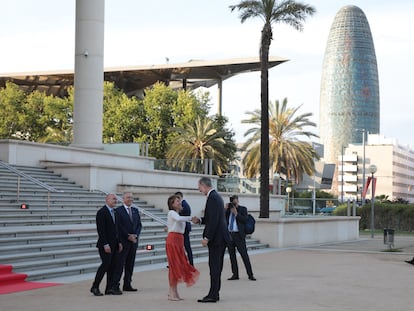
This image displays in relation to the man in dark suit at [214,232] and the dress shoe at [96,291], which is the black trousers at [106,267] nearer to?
the dress shoe at [96,291]

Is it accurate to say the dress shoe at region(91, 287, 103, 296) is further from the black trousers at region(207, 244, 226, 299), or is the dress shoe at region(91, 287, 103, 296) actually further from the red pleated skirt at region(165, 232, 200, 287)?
the black trousers at region(207, 244, 226, 299)

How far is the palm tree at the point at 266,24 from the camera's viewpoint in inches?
1164

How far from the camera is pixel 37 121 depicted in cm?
7225

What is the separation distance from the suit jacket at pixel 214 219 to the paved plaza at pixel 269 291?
1083mm

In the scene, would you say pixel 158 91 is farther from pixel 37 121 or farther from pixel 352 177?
pixel 352 177

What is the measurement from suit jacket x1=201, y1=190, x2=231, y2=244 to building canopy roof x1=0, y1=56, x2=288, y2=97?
67.1 m

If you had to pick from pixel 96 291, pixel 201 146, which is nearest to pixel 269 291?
pixel 96 291

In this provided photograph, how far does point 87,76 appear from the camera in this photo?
32.7 meters

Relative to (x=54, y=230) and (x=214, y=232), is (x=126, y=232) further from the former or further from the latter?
(x=54, y=230)

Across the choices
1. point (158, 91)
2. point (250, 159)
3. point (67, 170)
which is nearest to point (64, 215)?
point (67, 170)

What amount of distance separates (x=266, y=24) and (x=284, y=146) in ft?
91.5

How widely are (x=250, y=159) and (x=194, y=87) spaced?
118 ft

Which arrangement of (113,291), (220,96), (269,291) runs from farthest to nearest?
1. (220,96)
2. (269,291)
3. (113,291)

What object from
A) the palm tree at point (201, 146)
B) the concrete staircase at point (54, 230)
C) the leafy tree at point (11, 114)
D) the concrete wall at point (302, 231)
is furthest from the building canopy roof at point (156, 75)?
the concrete staircase at point (54, 230)
